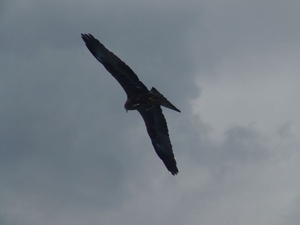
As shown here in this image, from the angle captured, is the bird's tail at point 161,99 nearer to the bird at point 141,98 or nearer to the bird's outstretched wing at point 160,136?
the bird at point 141,98

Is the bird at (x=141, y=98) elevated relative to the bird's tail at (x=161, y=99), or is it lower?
elevated

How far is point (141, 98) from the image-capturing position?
29.8m

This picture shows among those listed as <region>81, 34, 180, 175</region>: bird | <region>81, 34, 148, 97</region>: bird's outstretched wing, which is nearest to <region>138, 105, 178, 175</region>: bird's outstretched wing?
<region>81, 34, 180, 175</region>: bird

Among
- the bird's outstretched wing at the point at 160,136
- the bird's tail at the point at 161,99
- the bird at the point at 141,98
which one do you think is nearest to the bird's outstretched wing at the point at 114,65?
the bird at the point at 141,98

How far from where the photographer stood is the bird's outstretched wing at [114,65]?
2917 centimetres

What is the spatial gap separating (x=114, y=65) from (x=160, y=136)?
492cm

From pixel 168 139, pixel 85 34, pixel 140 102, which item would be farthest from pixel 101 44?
pixel 168 139

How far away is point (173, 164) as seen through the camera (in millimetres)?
32156

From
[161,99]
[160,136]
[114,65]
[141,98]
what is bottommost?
[161,99]

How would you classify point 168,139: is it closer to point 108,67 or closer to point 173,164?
point 173,164

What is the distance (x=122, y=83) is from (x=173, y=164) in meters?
5.40

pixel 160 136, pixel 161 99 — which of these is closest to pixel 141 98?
pixel 161 99

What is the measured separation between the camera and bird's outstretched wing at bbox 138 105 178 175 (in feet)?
103

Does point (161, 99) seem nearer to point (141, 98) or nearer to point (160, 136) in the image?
point (141, 98)
